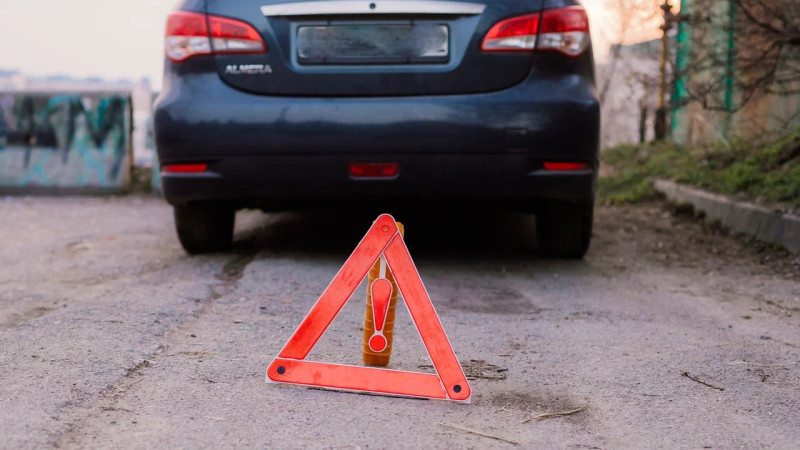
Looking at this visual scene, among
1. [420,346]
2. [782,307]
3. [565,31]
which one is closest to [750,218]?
[782,307]

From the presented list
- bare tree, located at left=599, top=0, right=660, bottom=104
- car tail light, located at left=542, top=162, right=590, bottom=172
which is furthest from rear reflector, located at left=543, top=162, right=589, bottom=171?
bare tree, located at left=599, top=0, right=660, bottom=104

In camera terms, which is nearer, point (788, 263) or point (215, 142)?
point (215, 142)

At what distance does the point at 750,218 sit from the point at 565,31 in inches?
86.5

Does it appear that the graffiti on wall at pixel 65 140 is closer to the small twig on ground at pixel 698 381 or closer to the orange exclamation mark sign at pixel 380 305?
the orange exclamation mark sign at pixel 380 305

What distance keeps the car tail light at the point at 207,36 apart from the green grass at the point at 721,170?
3.22m

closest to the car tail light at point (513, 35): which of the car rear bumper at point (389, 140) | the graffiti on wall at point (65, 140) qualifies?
the car rear bumper at point (389, 140)

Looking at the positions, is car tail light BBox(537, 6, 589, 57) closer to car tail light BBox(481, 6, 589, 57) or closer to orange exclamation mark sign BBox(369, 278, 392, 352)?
car tail light BBox(481, 6, 589, 57)

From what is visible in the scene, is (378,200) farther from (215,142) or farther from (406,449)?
(406,449)

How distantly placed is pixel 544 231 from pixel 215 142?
174cm

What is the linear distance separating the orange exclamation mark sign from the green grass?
3.48 metres

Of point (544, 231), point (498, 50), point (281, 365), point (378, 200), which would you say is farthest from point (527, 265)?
point (281, 365)

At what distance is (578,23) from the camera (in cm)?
398

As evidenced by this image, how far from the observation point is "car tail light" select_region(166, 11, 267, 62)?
3916 millimetres

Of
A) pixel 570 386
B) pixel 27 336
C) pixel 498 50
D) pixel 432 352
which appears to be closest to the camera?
pixel 432 352
